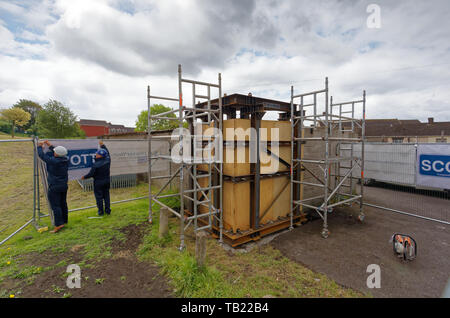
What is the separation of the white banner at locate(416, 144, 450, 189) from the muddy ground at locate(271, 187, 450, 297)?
52.9 inches

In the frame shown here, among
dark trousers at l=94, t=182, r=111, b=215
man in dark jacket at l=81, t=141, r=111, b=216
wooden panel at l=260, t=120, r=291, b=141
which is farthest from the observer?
dark trousers at l=94, t=182, r=111, b=215

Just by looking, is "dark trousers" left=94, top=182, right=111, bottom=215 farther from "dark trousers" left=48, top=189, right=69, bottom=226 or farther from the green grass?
"dark trousers" left=48, top=189, right=69, bottom=226

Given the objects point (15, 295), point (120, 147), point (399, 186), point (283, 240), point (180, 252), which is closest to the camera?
point (15, 295)

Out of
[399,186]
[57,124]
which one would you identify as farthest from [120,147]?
[57,124]

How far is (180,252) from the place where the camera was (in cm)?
464

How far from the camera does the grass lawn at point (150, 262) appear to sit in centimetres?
353

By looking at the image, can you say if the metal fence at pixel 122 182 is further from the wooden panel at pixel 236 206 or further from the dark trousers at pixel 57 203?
the wooden panel at pixel 236 206

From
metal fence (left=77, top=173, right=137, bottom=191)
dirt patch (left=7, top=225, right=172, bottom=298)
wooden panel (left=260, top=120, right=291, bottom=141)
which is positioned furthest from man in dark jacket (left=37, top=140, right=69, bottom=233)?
wooden panel (left=260, top=120, right=291, bottom=141)

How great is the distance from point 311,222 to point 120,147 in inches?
332

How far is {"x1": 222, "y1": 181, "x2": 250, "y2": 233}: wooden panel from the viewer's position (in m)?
5.46

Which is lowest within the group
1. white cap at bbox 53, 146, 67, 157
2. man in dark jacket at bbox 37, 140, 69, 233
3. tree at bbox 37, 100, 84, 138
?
man in dark jacket at bbox 37, 140, 69, 233

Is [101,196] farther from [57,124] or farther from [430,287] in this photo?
[57,124]

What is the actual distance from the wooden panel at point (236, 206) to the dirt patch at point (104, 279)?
2.18 metres
